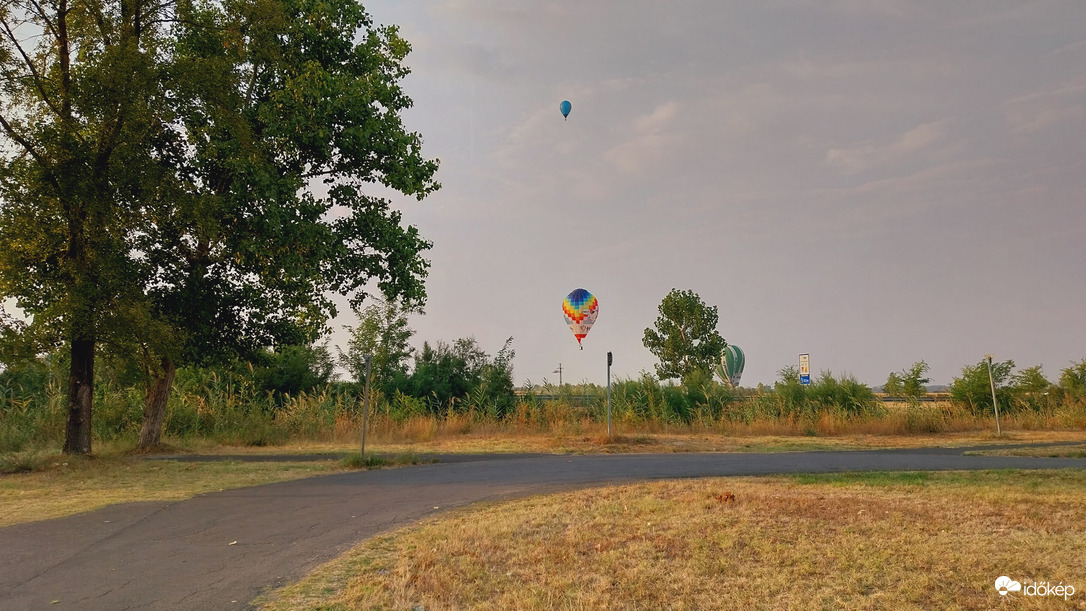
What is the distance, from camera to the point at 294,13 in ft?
65.7

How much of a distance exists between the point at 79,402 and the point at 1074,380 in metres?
37.0

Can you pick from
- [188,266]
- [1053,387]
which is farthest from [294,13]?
[1053,387]

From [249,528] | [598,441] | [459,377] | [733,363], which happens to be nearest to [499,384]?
[459,377]

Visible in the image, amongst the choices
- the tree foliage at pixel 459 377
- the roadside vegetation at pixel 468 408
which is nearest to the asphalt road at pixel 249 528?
the roadside vegetation at pixel 468 408

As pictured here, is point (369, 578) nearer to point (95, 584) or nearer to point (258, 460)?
point (95, 584)

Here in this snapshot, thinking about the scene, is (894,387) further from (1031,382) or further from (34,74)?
(34,74)

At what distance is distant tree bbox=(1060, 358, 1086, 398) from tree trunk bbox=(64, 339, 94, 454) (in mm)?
35866

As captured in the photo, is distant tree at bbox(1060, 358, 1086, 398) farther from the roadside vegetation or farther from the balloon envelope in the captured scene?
the balloon envelope

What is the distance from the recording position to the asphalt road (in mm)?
6233

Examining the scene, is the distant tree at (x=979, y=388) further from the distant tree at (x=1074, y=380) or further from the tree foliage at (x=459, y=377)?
the tree foliage at (x=459, y=377)

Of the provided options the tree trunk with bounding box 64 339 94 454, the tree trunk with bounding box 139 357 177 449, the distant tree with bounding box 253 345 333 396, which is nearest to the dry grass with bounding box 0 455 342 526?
the tree trunk with bounding box 64 339 94 454

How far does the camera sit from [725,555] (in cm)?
666

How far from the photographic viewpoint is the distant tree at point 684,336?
7338 centimetres

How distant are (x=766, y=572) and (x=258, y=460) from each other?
14.2m
